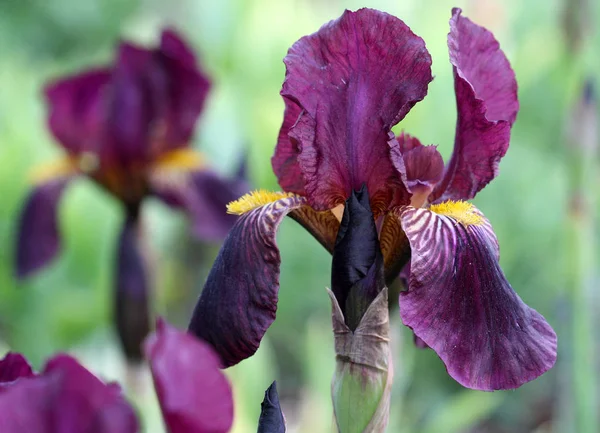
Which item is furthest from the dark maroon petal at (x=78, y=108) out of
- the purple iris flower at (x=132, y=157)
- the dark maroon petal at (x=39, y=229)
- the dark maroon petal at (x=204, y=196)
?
the dark maroon petal at (x=204, y=196)

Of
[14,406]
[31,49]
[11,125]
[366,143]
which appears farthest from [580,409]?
[31,49]

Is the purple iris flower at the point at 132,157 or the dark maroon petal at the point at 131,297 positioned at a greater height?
the purple iris flower at the point at 132,157

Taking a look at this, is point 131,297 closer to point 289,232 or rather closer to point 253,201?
point 253,201

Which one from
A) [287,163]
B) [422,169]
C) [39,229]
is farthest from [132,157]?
[422,169]

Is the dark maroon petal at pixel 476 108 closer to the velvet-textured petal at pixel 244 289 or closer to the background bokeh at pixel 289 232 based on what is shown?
the velvet-textured petal at pixel 244 289

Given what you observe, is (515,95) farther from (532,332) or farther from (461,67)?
(532,332)
